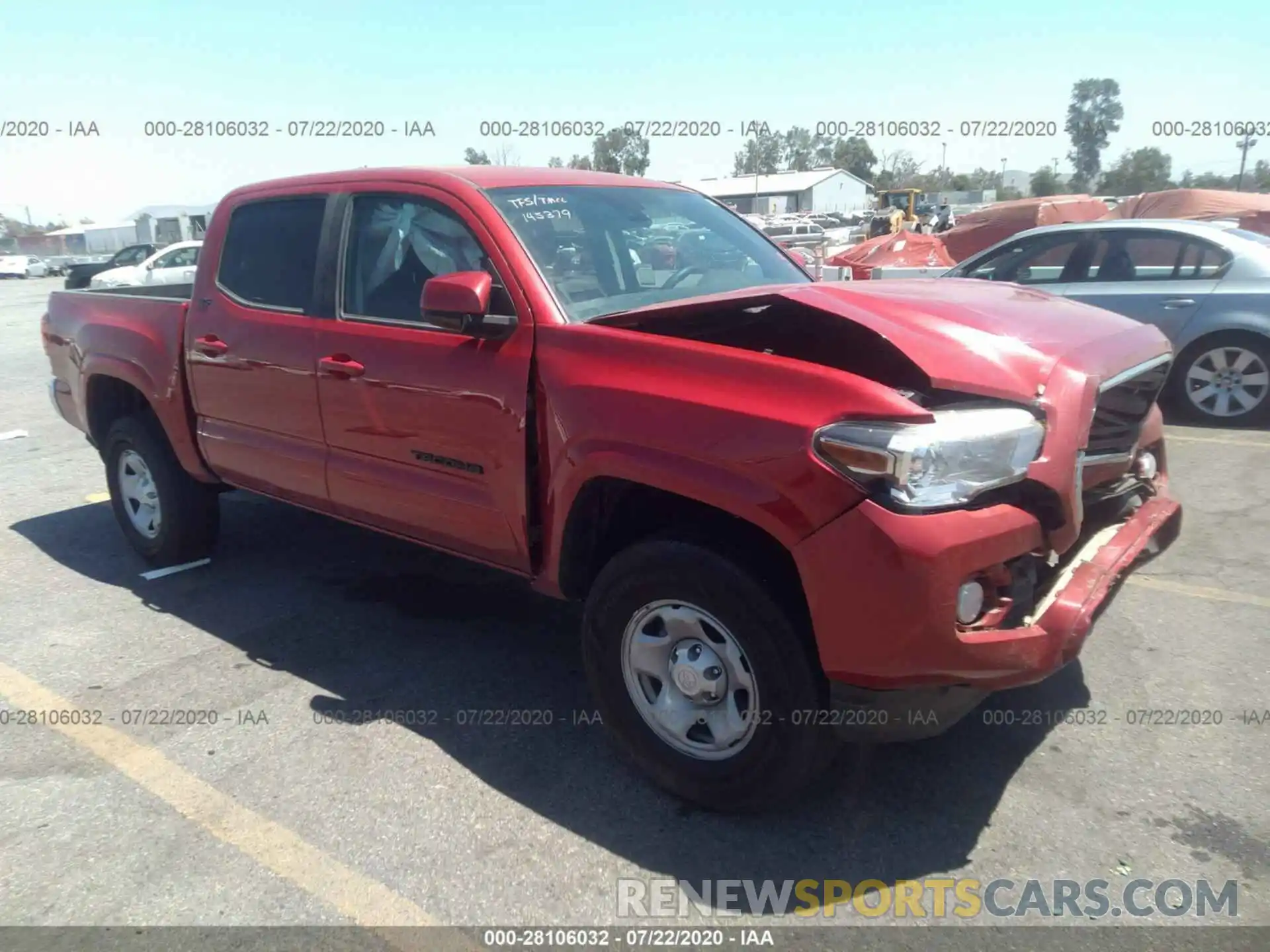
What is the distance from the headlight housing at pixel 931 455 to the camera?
2.48 m

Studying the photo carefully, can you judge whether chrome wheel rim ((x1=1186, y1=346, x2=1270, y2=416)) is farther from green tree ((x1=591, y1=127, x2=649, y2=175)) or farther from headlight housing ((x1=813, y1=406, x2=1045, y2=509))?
green tree ((x1=591, y1=127, x2=649, y2=175))

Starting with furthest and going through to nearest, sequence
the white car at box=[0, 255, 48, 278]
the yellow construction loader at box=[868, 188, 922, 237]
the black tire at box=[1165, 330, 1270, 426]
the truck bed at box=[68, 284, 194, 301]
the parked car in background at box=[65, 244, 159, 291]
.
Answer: the white car at box=[0, 255, 48, 278], the yellow construction loader at box=[868, 188, 922, 237], the parked car in background at box=[65, 244, 159, 291], the black tire at box=[1165, 330, 1270, 426], the truck bed at box=[68, 284, 194, 301]

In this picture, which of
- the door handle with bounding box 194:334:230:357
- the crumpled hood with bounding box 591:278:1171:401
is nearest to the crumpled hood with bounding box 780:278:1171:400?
the crumpled hood with bounding box 591:278:1171:401

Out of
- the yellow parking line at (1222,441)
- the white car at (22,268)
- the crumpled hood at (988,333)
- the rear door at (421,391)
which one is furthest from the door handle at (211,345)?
the white car at (22,268)

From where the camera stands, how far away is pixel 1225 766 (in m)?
3.23

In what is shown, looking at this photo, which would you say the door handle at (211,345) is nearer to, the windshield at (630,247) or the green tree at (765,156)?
the windshield at (630,247)

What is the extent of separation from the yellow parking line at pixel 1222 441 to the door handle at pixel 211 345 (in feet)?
21.2

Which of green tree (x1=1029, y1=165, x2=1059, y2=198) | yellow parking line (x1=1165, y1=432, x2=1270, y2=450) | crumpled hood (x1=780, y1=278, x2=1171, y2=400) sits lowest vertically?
yellow parking line (x1=1165, y1=432, x2=1270, y2=450)

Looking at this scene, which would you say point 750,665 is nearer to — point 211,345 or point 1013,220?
point 211,345

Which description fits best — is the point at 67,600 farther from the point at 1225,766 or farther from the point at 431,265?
the point at 1225,766

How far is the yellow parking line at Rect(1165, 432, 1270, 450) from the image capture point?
23.5 ft

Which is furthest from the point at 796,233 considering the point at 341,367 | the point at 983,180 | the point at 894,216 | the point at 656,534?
the point at 983,180

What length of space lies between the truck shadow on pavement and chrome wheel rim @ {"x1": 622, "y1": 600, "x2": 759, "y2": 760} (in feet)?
0.85
